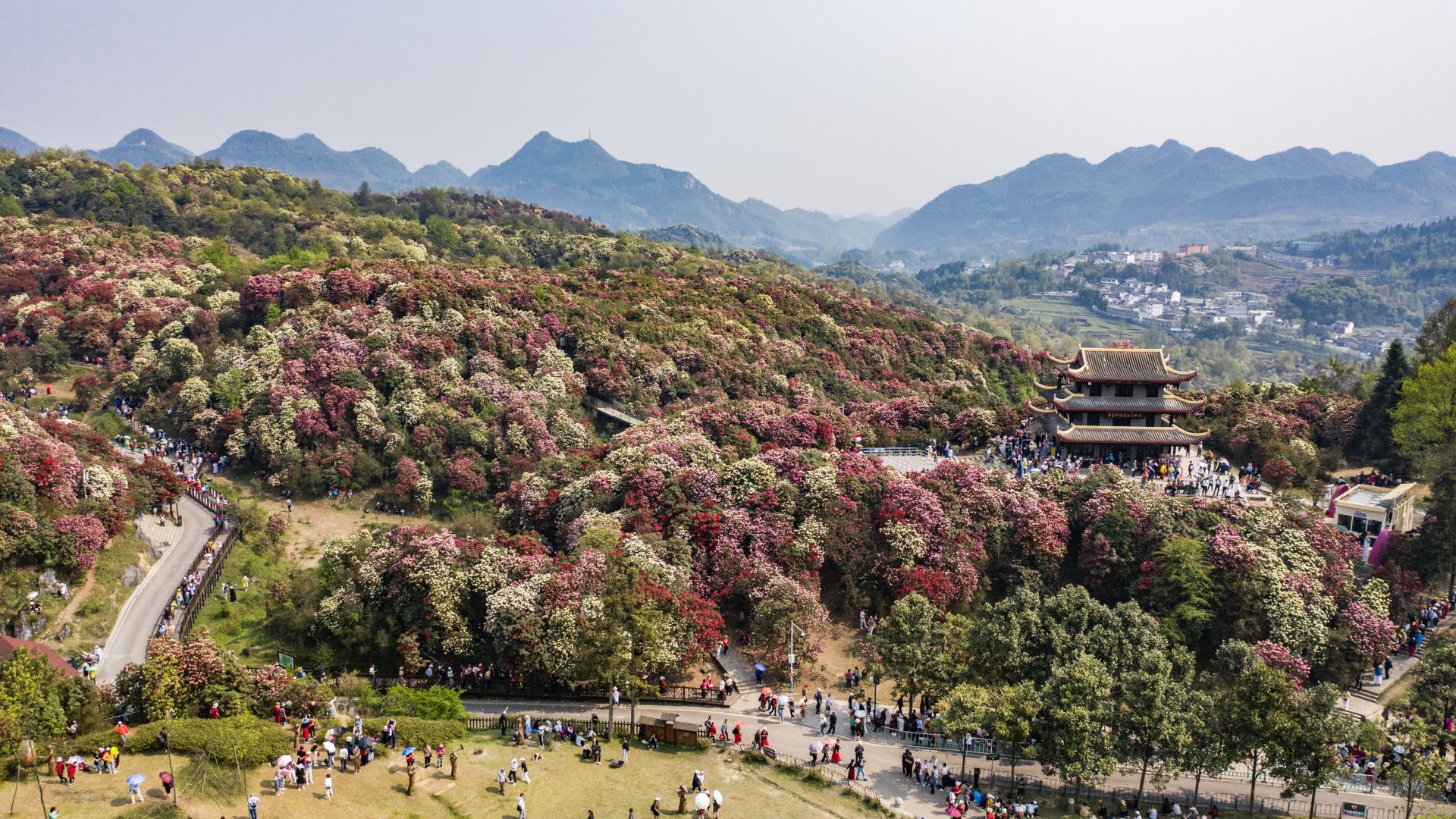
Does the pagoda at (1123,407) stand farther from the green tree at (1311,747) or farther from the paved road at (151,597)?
the paved road at (151,597)

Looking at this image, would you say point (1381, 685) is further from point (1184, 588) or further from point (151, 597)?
point (151, 597)

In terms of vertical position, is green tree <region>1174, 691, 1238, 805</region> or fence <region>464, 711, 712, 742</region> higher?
green tree <region>1174, 691, 1238, 805</region>

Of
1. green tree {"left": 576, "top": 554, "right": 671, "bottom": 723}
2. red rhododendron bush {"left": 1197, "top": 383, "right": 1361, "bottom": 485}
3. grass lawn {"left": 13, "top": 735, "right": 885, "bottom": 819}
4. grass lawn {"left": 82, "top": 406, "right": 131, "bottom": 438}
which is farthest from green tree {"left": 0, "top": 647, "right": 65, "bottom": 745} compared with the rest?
red rhododendron bush {"left": 1197, "top": 383, "right": 1361, "bottom": 485}

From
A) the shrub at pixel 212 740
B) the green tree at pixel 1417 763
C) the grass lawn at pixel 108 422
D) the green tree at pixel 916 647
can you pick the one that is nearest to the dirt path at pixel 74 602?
the shrub at pixel 212 740

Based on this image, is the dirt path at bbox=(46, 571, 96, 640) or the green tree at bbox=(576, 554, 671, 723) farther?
the dirt path at bbox=(46, 571, 96, 640)

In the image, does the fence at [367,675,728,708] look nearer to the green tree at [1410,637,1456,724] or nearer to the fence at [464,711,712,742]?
the fence at [464,711,712,742]

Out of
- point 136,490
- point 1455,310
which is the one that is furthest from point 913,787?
point 1455,310

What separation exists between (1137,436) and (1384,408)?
1315 centimetres

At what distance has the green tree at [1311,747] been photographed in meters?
24.2

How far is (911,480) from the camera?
131 ft

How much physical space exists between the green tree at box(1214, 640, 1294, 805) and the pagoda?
19665 millimetres

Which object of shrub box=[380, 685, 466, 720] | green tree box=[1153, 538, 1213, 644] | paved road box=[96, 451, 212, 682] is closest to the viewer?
shrub box=[380, 685, 466, 720]

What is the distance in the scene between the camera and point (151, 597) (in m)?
35.2

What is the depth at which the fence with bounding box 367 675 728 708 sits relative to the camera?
30.3 m
